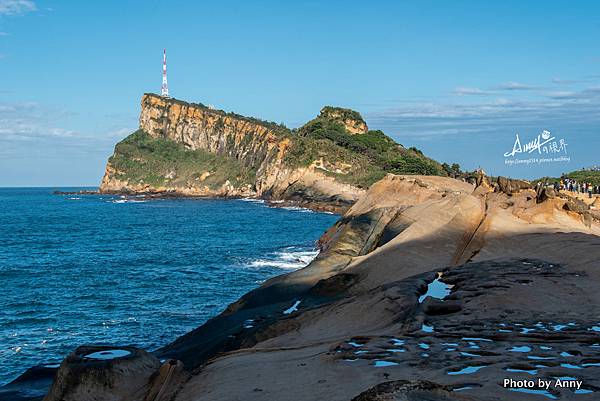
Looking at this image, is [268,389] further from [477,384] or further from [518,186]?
[518,186]

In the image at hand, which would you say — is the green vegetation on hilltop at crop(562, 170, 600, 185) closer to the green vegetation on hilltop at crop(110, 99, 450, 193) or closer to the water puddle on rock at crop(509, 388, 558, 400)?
the green vegetation on hilltop at crop(110, 99, 450, 193)

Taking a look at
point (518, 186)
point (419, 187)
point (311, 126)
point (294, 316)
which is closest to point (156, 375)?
point (294, 316)

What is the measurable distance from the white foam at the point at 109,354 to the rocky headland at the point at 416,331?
0.53 ft

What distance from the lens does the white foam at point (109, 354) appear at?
39.3 feet

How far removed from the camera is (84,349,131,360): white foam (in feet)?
39.3

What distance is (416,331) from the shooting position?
483 inches

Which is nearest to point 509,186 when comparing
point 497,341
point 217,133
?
point 497,341

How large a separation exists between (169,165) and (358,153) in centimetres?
6845

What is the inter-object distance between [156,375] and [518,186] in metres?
24.5

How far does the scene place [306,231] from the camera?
68625mm

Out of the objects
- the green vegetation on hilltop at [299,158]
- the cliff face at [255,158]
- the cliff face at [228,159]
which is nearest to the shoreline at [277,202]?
the cliff face at [255,158]

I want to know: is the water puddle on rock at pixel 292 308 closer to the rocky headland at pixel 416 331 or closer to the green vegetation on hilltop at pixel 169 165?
the rocky headland at pixel 416 331

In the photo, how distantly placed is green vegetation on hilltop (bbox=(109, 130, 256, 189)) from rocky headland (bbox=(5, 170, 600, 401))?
470ft

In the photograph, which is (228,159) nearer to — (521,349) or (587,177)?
(587,177)
